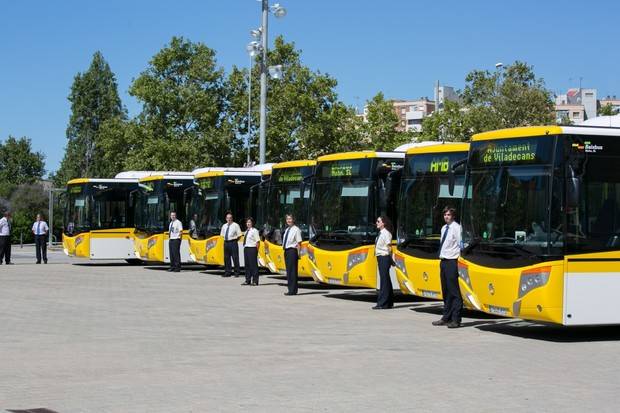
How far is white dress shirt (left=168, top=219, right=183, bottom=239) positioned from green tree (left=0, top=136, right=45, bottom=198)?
281ft

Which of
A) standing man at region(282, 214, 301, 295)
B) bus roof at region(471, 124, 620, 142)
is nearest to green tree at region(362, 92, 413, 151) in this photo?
standing man at region(282, 214, 301, 295)

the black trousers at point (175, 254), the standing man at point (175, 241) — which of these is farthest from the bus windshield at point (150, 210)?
the black trousers at point (175, 254)

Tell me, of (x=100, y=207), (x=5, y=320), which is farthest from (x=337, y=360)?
(x=100, y=207)

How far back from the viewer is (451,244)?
1670 cm

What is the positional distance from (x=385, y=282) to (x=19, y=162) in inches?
4033

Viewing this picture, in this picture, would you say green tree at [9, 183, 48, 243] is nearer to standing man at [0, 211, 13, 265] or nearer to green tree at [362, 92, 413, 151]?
green tree at [362, 92, 413, 151]

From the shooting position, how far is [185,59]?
206 feet

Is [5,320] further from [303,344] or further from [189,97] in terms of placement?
[189,97]

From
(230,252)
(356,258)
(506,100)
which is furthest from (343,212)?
(506,100)

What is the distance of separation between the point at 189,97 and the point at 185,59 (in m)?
3.04

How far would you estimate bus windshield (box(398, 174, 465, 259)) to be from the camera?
61.2ft

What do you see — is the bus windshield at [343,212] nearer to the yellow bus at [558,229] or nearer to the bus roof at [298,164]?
the bus roof at [298,164]

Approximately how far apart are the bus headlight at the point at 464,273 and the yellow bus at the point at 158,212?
1859 cm

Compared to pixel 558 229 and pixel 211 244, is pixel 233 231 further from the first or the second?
pixel 558 229
